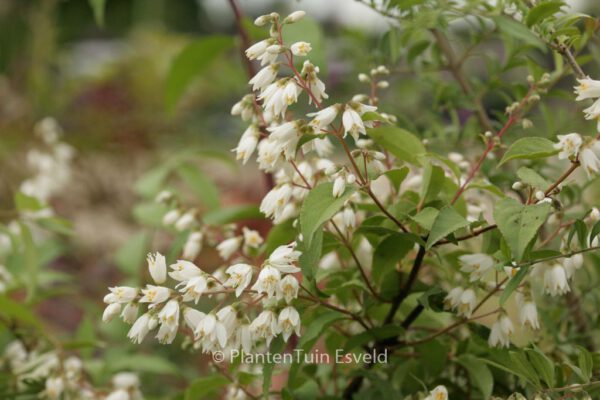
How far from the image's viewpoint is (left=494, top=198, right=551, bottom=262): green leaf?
0.55m

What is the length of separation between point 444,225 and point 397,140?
13 centimetres

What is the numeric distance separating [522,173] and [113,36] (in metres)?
5.79

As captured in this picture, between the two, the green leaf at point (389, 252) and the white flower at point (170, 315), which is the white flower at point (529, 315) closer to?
the green leaf at point (389, 252)

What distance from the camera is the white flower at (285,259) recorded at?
2.10ft

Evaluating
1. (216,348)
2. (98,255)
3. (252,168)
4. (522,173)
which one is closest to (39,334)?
(216,348)

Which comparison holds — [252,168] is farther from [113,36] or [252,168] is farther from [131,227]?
[113,36]

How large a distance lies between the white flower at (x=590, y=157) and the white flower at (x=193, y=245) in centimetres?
46

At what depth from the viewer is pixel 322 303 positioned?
701 millimetres

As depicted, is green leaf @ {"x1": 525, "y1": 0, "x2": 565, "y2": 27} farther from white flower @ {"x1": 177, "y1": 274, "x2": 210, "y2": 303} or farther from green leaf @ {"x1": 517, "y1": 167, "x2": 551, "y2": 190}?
white flower @ {"x1": 177, "y1": 274, "x2": 210, "y2": 303}

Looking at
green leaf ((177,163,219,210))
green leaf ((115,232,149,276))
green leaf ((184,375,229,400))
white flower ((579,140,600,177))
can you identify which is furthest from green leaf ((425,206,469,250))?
green leaf ((115,232,149,276))

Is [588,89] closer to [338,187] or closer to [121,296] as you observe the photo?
[338,187]

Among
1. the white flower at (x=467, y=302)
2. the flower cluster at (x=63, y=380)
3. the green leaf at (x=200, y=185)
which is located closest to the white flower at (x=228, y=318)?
the white flower at (x=467, y=302)

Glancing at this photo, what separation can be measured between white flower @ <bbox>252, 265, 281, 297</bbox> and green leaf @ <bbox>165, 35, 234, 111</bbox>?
0.68m

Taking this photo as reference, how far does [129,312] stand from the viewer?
676 millimetres
